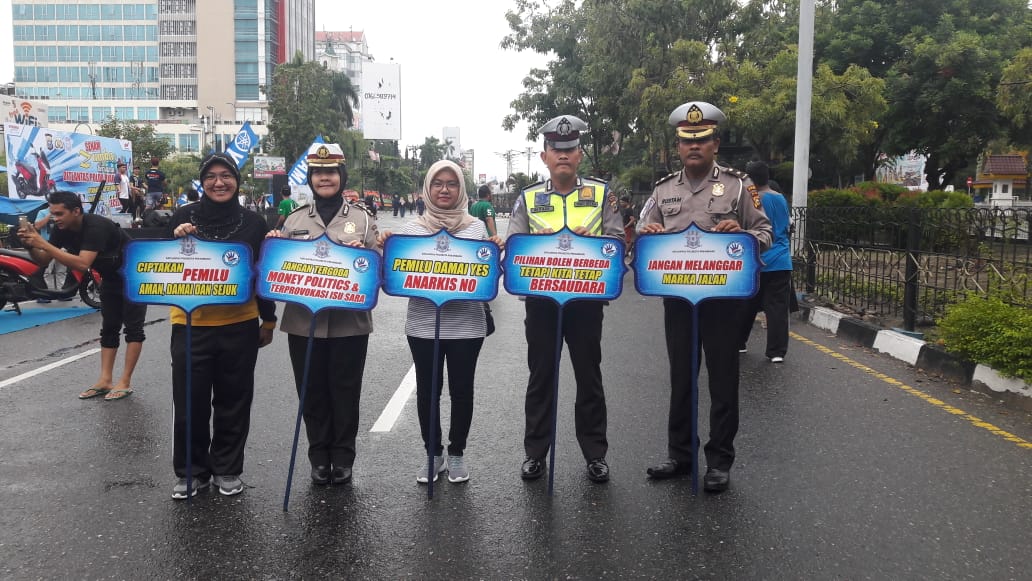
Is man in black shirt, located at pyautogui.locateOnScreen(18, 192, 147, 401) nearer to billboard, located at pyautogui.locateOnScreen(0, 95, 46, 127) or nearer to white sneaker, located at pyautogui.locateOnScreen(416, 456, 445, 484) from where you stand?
white sneaker, located at pyautogui.locateOnScreen(416, 456, 445, 484)

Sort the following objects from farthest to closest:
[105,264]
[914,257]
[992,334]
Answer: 1. [914,257]
2. [992,334]
3. [105,264]

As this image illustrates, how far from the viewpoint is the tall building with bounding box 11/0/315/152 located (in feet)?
379

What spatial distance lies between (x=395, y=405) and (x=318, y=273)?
230 centimetres

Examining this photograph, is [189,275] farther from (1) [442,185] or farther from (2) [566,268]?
(2) [566,268]

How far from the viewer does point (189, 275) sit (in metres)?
4.41

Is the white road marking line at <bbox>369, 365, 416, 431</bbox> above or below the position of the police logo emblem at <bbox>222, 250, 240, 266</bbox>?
below

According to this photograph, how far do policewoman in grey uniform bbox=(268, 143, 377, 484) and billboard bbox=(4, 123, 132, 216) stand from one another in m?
13.1

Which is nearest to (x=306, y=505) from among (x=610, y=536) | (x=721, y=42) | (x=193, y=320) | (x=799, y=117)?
(x=193, y=320)

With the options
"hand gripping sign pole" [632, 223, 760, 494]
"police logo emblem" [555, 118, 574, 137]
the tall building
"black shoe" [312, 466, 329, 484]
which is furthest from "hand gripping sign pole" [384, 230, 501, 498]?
the tall building

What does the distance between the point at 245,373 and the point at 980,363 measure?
573 cm

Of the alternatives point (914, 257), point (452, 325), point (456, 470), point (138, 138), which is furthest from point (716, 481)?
point (138, 138)

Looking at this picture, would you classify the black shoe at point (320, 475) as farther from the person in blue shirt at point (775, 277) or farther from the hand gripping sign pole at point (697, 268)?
the person in blue shirt at point (775, 277)

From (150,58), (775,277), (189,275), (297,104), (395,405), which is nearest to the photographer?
(189,275)

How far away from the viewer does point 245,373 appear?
458 cm
